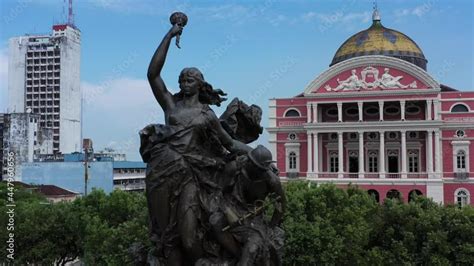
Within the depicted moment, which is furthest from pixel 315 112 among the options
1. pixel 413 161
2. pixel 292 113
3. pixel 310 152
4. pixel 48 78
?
pixel 48 78

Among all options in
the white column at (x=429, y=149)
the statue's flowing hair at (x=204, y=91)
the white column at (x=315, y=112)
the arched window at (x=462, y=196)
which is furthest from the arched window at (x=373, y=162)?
the statue's flowing hair at (x=204, y=91)

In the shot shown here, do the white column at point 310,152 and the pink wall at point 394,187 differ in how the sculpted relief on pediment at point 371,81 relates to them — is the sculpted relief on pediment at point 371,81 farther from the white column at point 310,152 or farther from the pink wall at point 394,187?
the pink wall at point 394,187

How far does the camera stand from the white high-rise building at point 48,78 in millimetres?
62688

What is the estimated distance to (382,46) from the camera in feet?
133

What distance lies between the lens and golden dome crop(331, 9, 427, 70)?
4075 centimetres

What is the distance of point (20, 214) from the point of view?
55.7 feet

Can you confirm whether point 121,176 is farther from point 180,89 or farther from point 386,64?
point 180,89

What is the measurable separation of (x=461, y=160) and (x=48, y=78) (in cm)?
4848

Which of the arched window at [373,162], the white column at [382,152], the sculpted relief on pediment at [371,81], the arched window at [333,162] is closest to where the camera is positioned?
the sculpted relief on pediment at [371,81]

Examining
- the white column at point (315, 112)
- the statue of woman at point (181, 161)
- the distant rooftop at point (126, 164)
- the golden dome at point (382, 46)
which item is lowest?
the distant rooftop at point (126, 164)

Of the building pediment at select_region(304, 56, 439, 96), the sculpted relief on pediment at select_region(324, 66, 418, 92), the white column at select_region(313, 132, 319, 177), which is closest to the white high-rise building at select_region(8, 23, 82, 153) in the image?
the white column at select_region(313, 132, 319, 177)

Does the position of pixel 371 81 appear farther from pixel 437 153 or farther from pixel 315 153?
pixel 437 153

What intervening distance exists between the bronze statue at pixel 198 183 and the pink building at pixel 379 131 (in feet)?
99.8

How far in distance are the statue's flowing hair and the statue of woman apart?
0.01 metres
